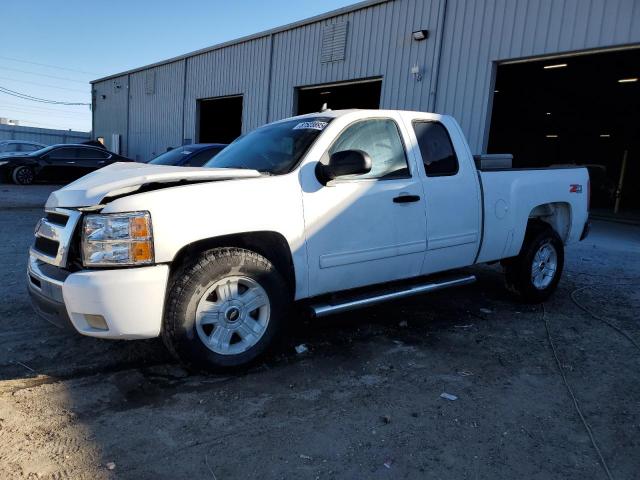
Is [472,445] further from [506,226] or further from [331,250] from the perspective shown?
[506,226]

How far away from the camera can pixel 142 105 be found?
83.7 ft

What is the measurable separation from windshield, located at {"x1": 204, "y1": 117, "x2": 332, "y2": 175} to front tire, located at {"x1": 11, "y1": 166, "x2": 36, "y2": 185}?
1472cm

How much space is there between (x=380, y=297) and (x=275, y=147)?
1.54 meters

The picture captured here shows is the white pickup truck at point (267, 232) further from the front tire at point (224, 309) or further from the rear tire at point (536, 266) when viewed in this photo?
the rear tire at point (536, 266)

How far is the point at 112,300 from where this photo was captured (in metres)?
2.98

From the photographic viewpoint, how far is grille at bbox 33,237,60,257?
3.35 m

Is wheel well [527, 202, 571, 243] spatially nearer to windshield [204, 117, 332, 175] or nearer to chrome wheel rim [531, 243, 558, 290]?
chrome wheel rim [531, 243, 558, 290]

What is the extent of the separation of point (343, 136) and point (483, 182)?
162cm

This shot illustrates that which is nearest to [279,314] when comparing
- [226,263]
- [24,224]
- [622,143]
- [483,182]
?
[226,263]

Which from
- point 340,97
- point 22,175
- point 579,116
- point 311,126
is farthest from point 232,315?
point 579,116

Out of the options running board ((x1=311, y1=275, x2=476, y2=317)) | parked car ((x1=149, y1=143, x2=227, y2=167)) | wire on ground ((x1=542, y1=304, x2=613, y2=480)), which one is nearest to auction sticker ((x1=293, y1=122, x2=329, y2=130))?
running board ((x1=311, y1=275, x2=476, y2=317))

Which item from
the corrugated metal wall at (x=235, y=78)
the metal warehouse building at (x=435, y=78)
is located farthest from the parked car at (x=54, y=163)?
the metal warehouse building at (x=435, y=78)

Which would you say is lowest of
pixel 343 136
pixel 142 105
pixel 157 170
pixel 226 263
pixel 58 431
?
pixel 58 431

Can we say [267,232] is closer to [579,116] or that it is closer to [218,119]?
[218,119]
